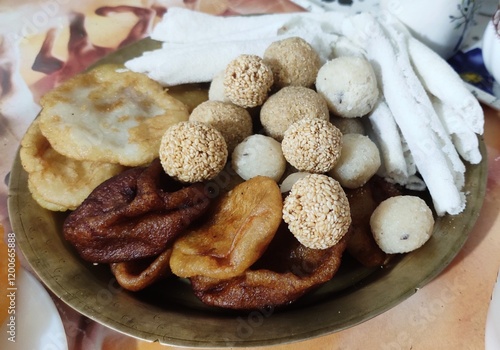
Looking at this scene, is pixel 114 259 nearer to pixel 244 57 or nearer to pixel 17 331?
pixel 17 331

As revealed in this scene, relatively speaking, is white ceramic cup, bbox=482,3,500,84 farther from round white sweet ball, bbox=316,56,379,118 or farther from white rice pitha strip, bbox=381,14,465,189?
round white sweet ball, bbox=316,56,379,118

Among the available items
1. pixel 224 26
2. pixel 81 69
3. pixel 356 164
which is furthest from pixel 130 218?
pixel 81 69

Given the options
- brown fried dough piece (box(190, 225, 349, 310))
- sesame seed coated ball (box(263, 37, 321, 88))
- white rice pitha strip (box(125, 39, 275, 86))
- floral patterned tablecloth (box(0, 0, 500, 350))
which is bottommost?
floral patterned tablecloth (box(0, 0, 500, 350))

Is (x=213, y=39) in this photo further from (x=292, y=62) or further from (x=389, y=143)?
(x=389, y=143)

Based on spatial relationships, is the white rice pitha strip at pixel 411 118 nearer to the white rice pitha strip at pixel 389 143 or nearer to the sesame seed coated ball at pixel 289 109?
the white rice pitha strip at pixel 389 143

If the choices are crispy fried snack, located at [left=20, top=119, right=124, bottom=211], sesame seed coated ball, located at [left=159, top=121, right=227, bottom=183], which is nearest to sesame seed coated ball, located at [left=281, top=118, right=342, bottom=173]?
sesame seed coated ball, located at [left=159, top=121, right=227, bottom=183]

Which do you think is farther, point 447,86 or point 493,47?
point 493,47
